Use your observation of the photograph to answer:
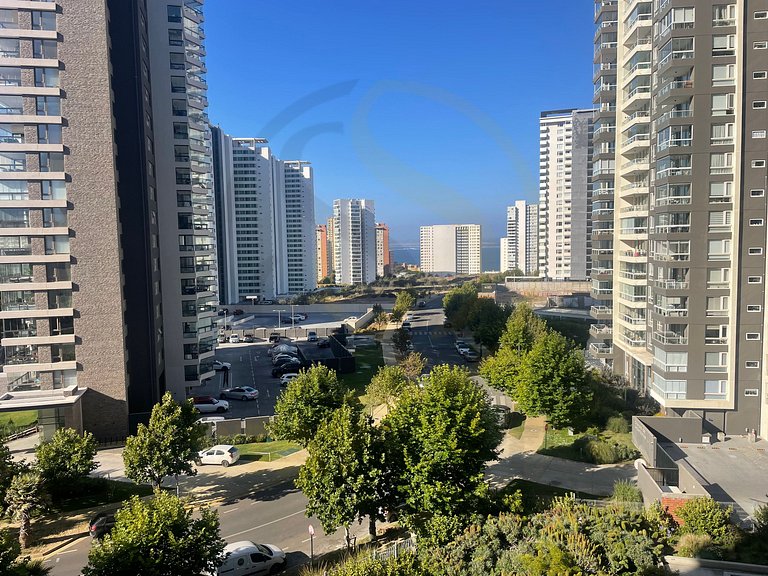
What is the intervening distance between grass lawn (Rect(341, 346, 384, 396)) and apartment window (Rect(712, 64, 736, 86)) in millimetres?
23374

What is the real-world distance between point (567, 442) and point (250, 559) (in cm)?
1565

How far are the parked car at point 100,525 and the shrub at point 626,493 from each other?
1550cm

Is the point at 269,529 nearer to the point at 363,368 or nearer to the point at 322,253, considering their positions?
the point at 363,368

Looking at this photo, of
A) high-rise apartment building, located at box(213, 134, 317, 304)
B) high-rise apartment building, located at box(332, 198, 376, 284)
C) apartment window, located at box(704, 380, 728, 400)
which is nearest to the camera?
apartment window, located at box(704, 380, 728, 400)

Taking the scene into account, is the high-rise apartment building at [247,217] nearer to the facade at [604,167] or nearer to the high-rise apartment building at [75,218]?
the high-rise apartment building at [75,218]

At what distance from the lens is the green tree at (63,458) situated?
55.2 feet

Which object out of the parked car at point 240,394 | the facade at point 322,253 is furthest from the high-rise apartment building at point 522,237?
the parked car at point 240,394

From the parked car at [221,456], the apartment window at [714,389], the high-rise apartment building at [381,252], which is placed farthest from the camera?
the high-rise apartment building at [381,252]

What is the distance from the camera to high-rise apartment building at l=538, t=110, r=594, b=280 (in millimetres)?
82188

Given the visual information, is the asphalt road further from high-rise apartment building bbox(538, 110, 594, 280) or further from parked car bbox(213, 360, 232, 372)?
high-rise apartment building bbox(538, 110, 594, 280)

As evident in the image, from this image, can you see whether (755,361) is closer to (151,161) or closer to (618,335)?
(618,335)

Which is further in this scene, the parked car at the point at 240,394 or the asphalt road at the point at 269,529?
the parked car at the point at 240,394

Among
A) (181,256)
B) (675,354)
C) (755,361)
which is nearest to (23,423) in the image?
(181,256)

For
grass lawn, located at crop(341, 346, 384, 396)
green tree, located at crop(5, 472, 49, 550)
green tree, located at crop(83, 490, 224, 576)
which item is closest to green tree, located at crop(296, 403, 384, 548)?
green tree, located at crop(83, 490, 224, 576)
